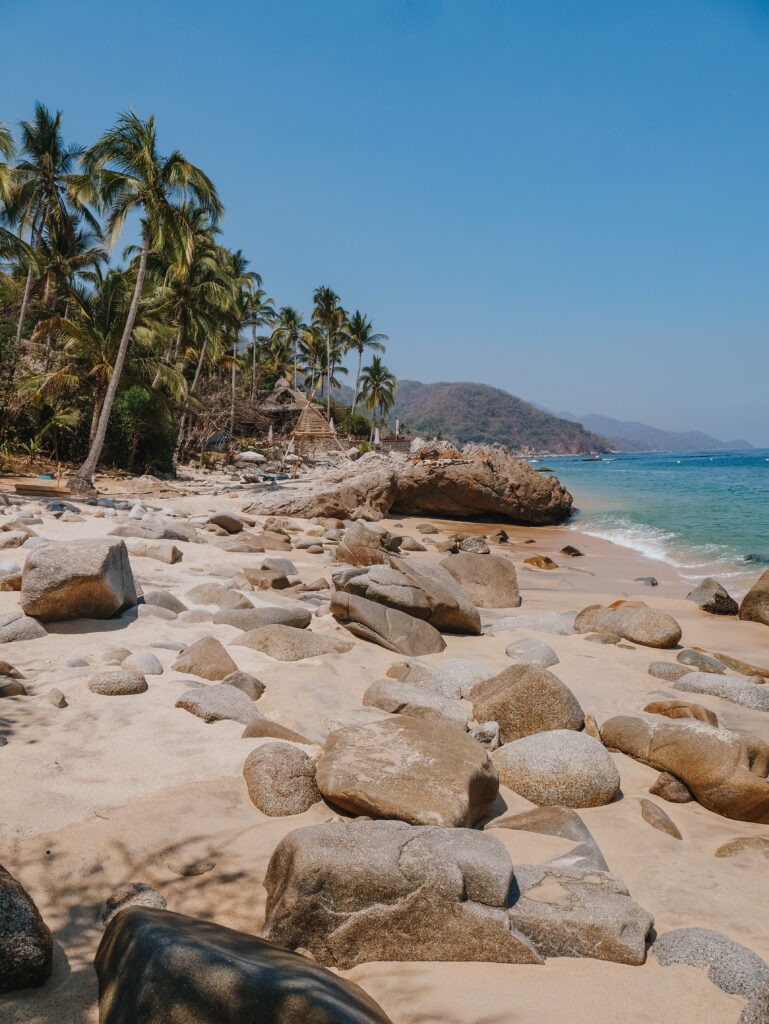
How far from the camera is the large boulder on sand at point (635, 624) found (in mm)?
7391

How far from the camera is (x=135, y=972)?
168cm

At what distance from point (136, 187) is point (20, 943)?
20.3 metres

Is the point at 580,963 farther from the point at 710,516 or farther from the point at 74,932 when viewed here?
the point at 710,516

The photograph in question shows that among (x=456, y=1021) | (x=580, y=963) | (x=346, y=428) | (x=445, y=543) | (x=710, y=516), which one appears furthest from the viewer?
(x=346, y=428)

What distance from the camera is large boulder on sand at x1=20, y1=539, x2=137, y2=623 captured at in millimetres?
5164

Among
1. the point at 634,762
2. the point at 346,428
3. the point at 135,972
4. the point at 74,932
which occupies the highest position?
the point at 346,428

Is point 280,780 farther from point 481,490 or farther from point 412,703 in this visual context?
point 481,490

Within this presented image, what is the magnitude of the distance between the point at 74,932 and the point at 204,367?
38843mm

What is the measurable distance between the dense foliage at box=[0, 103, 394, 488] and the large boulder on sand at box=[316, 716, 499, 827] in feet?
55.4

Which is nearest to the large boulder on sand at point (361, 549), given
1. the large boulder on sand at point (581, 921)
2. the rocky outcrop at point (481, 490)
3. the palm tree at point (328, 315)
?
the large boulder on sand at point (581, 921)

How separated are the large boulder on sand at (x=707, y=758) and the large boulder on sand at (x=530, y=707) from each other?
0.37 metres

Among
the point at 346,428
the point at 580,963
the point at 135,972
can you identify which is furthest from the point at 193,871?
the point at 346,428

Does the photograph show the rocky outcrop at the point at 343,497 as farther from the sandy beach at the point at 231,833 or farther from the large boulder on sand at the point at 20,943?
the large boulder on sand at the point at 20,943

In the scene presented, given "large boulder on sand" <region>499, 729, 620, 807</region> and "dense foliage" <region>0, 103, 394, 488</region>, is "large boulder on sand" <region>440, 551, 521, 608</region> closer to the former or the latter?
"large boulder on sand" <region>499, 729, 620, 807</region>
